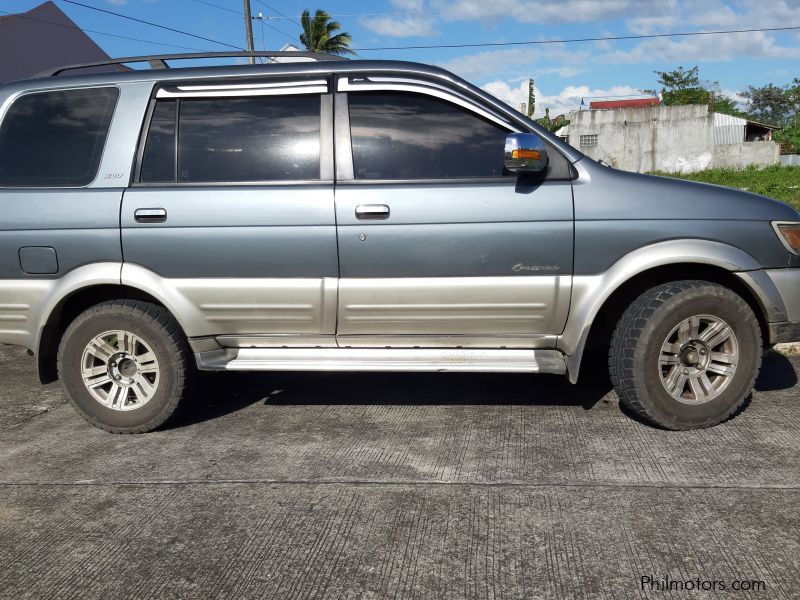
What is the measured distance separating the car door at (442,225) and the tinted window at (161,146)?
98 cm

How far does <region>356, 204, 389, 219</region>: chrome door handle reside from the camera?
154 inches

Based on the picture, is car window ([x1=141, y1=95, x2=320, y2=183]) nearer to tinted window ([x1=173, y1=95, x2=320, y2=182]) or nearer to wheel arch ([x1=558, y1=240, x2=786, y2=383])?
tinted window ([x1=173, y1=95, x2=320, y2=182])

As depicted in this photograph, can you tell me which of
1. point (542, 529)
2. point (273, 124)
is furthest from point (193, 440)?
point (542, 529)

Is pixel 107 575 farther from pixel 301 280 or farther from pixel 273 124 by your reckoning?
pixel 273 124

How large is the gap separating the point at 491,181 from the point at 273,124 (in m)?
1.28

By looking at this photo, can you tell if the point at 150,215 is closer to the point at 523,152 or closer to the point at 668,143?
the point at 523,152

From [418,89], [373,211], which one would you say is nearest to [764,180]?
[418,89]

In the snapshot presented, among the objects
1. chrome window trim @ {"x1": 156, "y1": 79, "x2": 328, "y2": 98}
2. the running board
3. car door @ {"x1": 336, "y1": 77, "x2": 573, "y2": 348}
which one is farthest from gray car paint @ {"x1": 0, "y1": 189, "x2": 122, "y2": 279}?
car door @ {"x1": 336, "y1": 77, "x2": 573, "y2": 348}

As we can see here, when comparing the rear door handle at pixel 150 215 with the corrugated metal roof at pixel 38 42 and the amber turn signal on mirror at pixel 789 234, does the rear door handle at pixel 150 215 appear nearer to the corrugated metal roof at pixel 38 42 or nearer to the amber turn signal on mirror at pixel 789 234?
the amber turn signal on mirror at pixel 789 234

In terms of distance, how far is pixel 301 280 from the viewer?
4.04 m

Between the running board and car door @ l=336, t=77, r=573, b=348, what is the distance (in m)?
0.07

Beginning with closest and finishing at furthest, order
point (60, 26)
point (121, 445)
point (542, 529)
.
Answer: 1. point (542, 529)
2. point (121, 445)
3. point (60, 26)

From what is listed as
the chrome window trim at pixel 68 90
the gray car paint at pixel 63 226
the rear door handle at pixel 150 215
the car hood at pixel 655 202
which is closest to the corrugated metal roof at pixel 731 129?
the car hood at pixel 655 202

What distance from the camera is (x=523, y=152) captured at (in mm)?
3697
